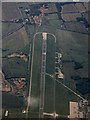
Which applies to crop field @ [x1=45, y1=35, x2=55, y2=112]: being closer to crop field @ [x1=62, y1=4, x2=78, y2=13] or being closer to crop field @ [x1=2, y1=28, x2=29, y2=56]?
crop field @ [x1=2, y1=28, x2=29, y2=56]

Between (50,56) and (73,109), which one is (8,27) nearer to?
(50,56)

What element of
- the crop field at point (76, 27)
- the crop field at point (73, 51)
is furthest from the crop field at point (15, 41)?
the crop field at point (76, 27)

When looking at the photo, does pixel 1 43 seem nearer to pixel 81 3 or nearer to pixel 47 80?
pixel 47 80

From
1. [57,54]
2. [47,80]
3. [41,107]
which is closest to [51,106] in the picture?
[41,107]

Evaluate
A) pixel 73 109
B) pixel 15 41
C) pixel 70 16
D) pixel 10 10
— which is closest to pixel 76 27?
pixel 70 16

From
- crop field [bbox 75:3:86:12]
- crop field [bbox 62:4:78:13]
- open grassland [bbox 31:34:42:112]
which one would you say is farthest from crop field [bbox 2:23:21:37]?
crop field [bbox 75:3:86:12]

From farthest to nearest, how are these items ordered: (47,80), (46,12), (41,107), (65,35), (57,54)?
(46,12) < (65,35) < (57,54) < (47,80) < (41,107)

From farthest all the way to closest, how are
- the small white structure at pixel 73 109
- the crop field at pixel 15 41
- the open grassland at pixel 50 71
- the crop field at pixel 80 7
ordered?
1. the crop field at pixel 80 7
2. the crop field at pixel 15 41
3. the open grassland at pixel 50 71
4. the small white structure at pixel 73 109

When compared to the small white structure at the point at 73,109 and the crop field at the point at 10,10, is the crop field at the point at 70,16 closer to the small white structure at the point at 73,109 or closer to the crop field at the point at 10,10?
the crop field at the point at 10,10
